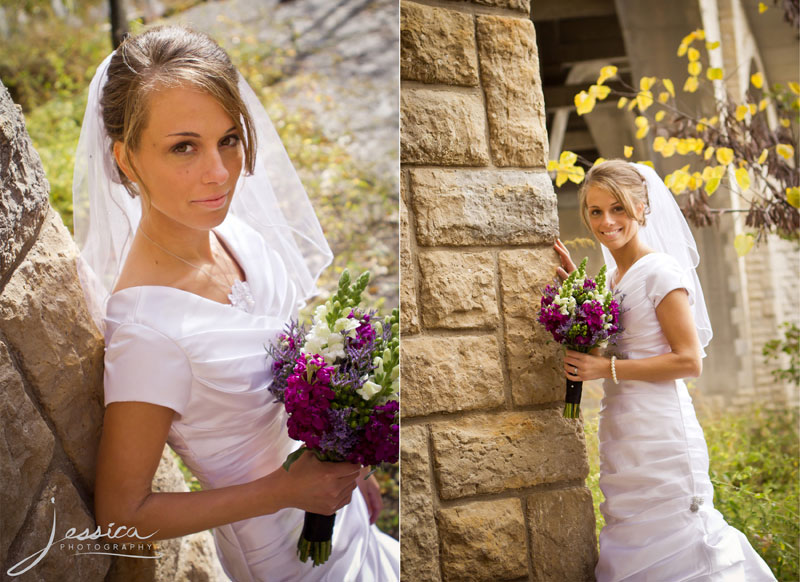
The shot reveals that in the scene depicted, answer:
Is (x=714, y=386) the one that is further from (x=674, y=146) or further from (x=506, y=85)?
(x=506, y=85)

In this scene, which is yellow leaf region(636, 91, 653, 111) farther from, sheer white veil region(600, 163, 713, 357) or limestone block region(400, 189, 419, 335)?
limestone block region(400, 189, 419, 335)

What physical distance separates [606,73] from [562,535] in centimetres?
134

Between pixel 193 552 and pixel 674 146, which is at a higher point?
pixel 674 146

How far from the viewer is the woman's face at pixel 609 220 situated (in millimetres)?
1734

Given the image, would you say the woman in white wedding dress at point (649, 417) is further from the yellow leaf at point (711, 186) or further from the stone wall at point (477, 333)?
the yellow leaf at point (711, 186)

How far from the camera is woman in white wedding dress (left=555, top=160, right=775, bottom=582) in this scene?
169 cm

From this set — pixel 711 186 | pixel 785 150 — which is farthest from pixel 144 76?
pixel 785 150

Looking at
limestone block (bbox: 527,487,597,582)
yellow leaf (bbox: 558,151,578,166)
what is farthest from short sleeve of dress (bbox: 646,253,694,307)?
limestone block (bbox: 527,487,597,582)

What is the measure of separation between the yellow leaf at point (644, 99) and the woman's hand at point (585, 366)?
2.55ft

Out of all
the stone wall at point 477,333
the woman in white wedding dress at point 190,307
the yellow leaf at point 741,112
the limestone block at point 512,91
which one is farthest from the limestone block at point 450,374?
the yellow leaf at point 741,112

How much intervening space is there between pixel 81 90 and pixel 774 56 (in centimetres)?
220

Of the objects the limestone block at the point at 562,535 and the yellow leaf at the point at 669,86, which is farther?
the yellow leaf at the point at 669,86

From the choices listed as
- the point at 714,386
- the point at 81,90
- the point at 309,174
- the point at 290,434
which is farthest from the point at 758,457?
the point at 81,90

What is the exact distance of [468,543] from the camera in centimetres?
171
